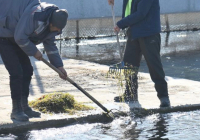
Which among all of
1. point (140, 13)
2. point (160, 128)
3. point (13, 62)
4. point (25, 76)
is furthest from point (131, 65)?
point (13, 62)

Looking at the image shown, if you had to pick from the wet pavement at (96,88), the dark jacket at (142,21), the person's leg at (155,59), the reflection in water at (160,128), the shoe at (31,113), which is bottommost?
the reflection in water at (160,128)

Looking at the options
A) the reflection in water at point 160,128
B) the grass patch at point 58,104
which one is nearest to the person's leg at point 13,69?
the grass patch at point 58,104

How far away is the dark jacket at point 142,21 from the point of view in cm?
685

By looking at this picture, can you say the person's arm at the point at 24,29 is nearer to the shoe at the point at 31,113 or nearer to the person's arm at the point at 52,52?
the person's arm at the point at 52,52

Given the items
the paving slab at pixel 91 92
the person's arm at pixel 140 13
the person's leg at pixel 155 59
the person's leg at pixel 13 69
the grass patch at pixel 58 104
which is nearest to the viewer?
the person's leg at pixel 13 69

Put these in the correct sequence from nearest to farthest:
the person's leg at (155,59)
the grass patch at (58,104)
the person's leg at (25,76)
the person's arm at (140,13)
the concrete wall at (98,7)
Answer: the person's leg at (25,76), the grass patch at (58,104), the person's arm at (140,13), the person's leg at (155,59), the concrete wall at (98,7)

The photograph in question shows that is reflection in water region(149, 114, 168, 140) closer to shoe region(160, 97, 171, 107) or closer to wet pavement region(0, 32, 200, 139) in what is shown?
shoe region(160, 97, 171, 107)

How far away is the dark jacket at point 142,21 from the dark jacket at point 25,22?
1.27 meters

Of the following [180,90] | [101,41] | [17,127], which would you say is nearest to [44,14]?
[17,127]

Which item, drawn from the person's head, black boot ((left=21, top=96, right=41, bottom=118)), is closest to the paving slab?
black boot ((left=21, top=96, right=41, bottom=118))

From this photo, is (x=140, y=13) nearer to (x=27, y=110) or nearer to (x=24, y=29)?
(x=24, y=29)

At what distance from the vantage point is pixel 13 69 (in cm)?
601

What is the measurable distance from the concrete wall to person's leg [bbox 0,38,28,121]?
1553cm

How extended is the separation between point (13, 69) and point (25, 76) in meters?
0.32
